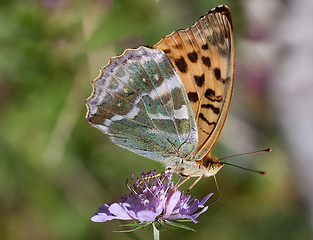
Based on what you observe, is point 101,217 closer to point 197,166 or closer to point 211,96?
point 197,166

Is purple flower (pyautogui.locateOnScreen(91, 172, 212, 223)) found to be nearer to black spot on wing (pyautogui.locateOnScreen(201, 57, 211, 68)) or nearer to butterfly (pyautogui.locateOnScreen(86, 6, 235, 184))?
butterfly (pyautogui.locateOnScreen(86, 6, 235, 184))

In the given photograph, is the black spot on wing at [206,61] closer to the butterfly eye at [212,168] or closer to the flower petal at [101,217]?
the butterfly eye at [212,168]

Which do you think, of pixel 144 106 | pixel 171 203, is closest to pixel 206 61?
pixel 144 106

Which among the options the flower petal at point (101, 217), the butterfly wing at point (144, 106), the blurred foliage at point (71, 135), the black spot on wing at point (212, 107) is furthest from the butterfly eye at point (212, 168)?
the blurred foliage at point (71, 135)

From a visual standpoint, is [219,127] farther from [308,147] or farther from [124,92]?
[308,147]

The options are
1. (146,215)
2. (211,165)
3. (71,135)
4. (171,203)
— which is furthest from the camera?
(71,135)

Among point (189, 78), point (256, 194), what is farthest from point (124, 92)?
point (256, 194)
